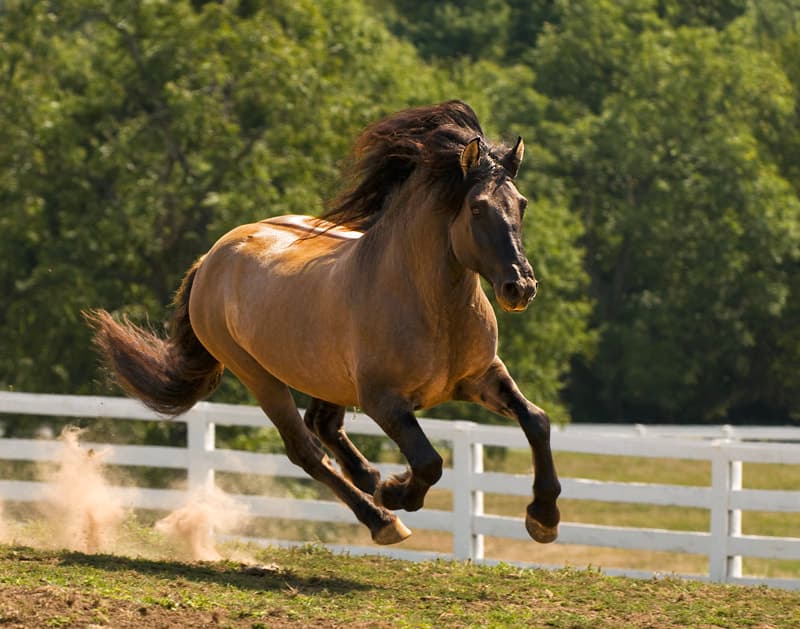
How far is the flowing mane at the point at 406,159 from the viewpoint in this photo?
22.4 ft

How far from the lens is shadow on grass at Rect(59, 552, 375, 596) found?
7441 millimetres

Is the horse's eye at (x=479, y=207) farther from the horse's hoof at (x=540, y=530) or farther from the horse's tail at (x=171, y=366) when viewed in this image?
the horse's tail at (x=171, y=366)

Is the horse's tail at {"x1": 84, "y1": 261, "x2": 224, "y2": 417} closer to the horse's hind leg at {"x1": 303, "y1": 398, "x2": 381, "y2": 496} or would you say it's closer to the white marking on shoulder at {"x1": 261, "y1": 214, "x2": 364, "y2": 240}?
the white marking on shoulder at {"x1": 261, "y1": 214, "x2": 364, "y2": 240}

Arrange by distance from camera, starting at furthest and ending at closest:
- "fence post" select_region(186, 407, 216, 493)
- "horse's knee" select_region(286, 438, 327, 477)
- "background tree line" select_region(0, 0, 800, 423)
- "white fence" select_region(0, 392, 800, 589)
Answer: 1. "background tree line" select_region(0, 0, 800, 423)
2. "fence post" select_region(186, 407, 216, 493)
3. "white fence" select_region(0, 392, 800, 589)
4. "horse's knee" select_region(286, 438, 327, 477)

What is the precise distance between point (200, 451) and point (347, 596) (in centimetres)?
438

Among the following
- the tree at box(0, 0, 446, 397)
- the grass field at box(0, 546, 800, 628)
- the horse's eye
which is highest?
the tree at box(0, 0, 446, 397)

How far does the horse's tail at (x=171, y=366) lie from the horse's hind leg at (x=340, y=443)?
84cm

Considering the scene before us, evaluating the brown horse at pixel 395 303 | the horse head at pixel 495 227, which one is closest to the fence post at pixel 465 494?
the brown horse at pixel 395 303

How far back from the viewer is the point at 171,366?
8.94 m

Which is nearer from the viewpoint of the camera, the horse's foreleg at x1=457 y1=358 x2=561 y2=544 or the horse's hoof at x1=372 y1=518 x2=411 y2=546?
the horse's foreleg at x1=457 y1=358 x2=561 y2=544

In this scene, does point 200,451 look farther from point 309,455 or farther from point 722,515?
point 722,515

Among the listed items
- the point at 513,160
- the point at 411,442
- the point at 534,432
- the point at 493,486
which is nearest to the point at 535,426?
the point at 534,432

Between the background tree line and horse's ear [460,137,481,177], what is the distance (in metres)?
0.81

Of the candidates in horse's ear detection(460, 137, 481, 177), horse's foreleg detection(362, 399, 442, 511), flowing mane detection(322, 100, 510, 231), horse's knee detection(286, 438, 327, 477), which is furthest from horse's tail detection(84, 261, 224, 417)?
horse's ear detection(460, 137, 481, 177)
